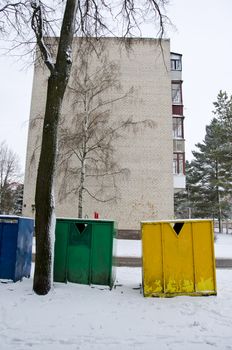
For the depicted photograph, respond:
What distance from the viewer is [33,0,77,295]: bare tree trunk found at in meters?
5.51

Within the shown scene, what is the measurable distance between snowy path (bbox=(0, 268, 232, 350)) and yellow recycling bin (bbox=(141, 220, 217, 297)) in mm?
243

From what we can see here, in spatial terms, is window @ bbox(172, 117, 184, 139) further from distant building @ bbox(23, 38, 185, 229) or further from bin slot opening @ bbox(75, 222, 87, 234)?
bin slot opening @ bbox(75, 222, 87, 234)

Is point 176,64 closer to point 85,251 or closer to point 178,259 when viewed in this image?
point 178,259

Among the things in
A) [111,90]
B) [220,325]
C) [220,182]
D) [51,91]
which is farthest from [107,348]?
[220,182]

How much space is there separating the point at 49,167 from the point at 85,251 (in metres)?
1.99

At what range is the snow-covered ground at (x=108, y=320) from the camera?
3467 mm

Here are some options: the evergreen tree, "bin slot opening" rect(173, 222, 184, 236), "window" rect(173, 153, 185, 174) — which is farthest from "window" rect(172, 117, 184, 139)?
"bin slot opening" rect(173, 222, 184, 236)

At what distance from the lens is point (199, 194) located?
3631 cm

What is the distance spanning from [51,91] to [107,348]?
16.1 feet

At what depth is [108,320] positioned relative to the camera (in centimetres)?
426

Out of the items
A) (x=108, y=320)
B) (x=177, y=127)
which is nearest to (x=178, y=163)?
(x=177, y=127)

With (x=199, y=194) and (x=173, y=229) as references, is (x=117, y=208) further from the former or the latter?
(x=199, y=194)

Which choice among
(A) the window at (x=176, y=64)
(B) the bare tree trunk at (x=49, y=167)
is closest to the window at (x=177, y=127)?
(A) the window at (x=176, y=64)

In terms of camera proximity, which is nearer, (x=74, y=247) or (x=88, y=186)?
(x=74, y=247)
